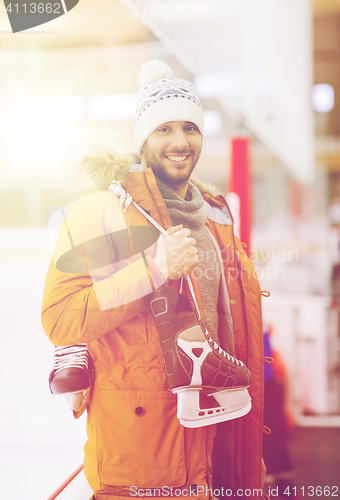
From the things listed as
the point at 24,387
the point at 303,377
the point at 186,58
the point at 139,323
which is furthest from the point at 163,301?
the point at 303,377

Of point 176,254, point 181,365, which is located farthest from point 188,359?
point 176,254

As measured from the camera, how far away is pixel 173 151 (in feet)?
3.28

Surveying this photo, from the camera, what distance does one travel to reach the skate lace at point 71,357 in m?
0.94

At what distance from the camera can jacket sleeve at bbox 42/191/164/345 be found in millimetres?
889

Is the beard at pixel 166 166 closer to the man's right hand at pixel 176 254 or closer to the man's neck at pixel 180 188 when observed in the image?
the man's neck at pixel 180 188

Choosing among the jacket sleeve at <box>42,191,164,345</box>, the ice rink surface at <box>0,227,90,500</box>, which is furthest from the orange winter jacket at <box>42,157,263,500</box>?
the ice rink surface at <box>0,227,90,500</box>

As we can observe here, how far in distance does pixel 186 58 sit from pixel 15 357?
3.43ft

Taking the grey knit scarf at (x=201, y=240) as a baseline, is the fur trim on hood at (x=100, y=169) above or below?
above

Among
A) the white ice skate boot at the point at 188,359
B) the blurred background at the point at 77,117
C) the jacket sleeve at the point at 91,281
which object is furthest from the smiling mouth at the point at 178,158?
the white ice skate boot at the point at 188,359

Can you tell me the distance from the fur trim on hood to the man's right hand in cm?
19

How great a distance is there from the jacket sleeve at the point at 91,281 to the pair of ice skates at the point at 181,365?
0.06 metres

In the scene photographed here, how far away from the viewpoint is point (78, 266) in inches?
35.5

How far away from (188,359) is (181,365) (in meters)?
0.02

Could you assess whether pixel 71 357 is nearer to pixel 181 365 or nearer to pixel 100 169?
pixel 181 365
